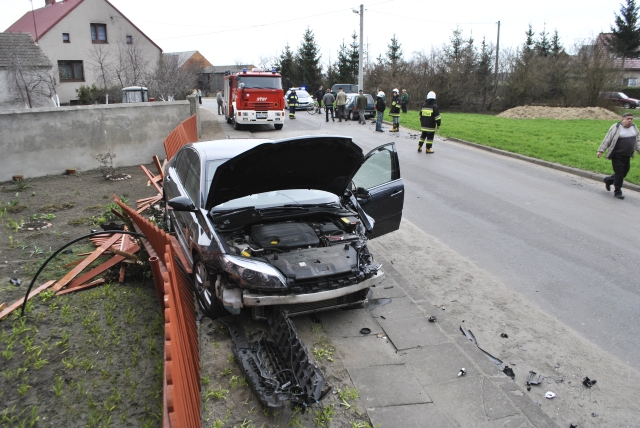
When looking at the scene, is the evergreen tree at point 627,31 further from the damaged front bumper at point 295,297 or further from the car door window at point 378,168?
the damaged front bumper at point 295,297

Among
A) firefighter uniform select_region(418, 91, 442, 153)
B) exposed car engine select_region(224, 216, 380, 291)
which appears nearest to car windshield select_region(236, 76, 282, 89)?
firefighter uniform select_region(418, 91, 442, 153)

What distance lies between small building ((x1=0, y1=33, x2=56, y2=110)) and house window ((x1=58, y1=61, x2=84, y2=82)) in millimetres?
9207

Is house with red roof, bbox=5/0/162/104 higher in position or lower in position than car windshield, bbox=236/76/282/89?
higher

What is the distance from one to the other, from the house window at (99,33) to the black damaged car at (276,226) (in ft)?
134

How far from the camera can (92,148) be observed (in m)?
13.5

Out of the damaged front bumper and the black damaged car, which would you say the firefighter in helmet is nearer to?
the black damaged car

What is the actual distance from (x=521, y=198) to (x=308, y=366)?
803 centimetres

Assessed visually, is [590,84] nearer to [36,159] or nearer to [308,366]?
[36,159]

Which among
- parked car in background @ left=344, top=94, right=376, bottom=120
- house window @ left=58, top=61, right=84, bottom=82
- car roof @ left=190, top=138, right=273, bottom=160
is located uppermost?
house window @ left=58, top=61, right=84, bottom=82

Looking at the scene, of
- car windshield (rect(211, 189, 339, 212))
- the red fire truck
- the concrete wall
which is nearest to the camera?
car windshield (rect(211, 189, 339, 212))

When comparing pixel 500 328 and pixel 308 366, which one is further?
pixel 500 328

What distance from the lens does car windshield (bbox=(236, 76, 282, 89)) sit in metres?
20.8

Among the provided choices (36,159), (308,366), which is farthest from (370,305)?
(36,159)

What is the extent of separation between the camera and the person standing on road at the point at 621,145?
10273 mm
